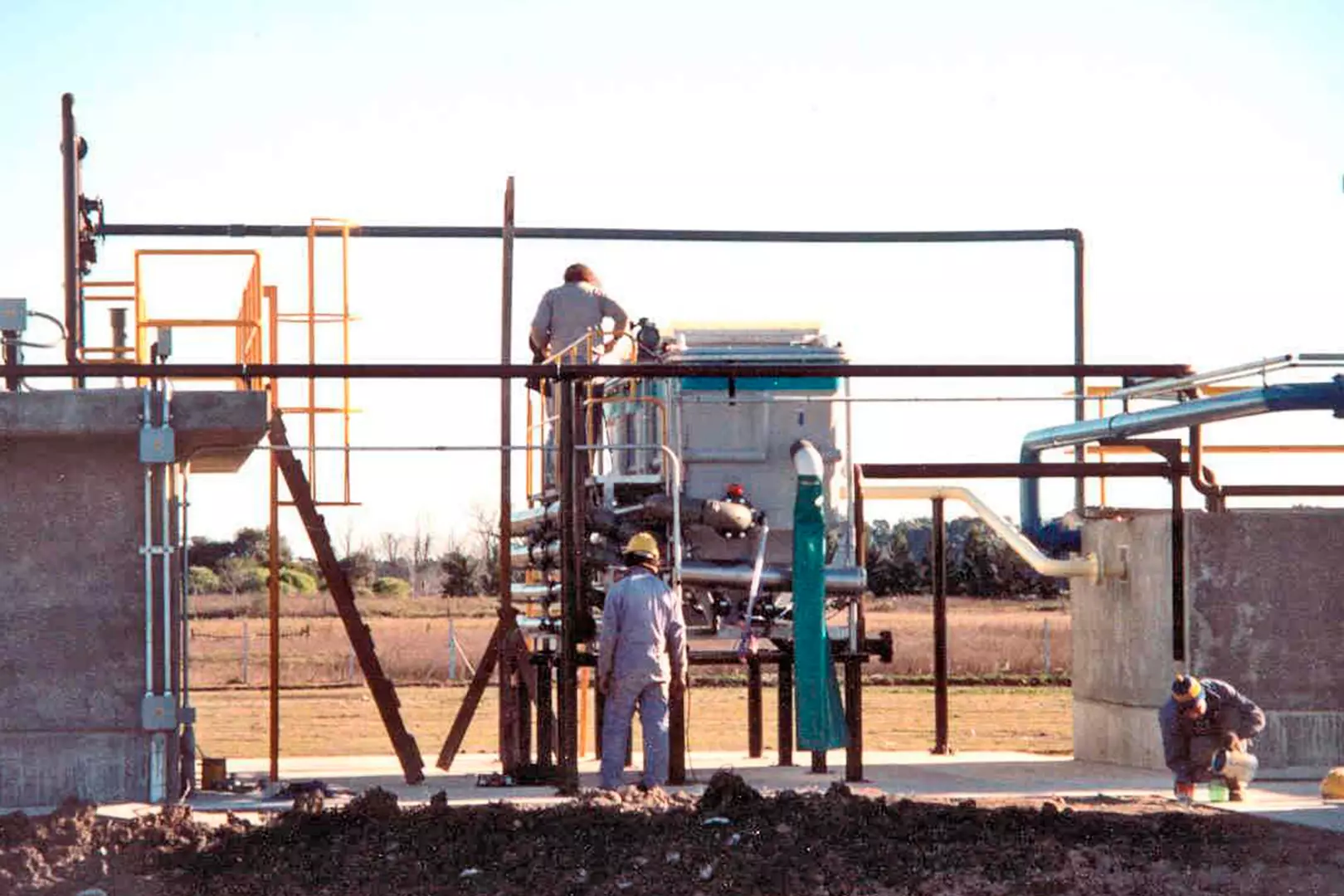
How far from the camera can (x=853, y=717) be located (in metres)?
18.0

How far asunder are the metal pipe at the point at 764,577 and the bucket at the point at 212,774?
394 cm

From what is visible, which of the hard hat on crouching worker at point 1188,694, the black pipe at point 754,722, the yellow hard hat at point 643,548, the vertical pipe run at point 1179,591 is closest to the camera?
the hard hat on crouching worker at point 1188,694

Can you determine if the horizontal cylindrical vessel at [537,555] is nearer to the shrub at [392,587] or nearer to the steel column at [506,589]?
the steel column at [506,589]

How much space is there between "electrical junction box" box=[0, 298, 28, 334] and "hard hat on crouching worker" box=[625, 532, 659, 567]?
4.97 m

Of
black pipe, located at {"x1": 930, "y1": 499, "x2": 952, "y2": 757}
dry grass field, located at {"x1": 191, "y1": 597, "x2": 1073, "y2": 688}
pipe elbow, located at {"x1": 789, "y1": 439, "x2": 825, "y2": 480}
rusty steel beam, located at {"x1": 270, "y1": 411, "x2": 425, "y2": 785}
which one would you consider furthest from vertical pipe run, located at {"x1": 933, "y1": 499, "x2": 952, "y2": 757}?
dry grass field, located at {"x1": 191, "y1": 597, "x2": 1073, "y2": 688}

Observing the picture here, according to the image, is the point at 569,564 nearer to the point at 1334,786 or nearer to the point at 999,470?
the point at 999,470

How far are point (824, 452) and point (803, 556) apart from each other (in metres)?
1.49

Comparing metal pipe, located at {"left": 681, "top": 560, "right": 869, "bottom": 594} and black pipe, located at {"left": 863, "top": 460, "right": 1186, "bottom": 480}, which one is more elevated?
black pipe, located at {"left": 863, "top": 460, "right": 1186, "bottom": 480}

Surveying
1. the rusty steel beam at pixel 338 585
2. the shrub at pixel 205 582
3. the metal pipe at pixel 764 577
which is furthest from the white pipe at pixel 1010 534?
the shrub at pixel 205 582

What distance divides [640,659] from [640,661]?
0.8 inches

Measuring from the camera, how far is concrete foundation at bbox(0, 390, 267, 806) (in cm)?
1591

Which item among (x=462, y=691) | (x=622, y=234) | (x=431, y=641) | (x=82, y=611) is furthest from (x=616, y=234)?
(x=431, y=641)

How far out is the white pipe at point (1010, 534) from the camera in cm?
2077

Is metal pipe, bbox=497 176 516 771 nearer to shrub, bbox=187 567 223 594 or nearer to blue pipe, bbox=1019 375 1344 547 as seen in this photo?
blue pipe, bbox=1019 375 1344 547
